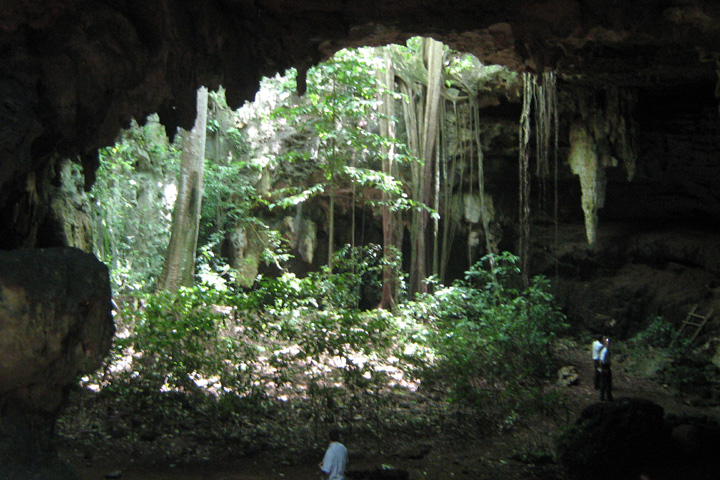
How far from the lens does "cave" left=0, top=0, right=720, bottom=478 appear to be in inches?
175

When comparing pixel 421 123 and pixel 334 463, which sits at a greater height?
pixel 421 123

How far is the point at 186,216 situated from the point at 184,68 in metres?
3.95

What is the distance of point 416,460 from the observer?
680cm

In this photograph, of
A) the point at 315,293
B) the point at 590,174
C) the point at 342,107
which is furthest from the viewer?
the point at 590,174

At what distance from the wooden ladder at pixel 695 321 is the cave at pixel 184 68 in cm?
50

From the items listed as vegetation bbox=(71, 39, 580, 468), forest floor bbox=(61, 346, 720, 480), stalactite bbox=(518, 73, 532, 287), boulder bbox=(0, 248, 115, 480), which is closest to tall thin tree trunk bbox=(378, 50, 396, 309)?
vegetation bbox=(71, 39, 580, 468)

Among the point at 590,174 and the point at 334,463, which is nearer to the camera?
the point at 334,463

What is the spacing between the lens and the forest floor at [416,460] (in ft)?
18.8

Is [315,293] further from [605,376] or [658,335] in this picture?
[658,335]

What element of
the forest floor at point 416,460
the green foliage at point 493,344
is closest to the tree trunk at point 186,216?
the forest floor at point 416,460

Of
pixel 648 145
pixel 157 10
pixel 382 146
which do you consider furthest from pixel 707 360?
pixel 157 10

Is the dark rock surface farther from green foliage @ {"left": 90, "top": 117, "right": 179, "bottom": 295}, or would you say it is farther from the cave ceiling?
green foliage @ {"left": 90, "top": 117, "right": 179, "bottom": 295}

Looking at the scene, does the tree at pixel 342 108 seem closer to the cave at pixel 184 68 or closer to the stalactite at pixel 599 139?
the cave at pixel 184 68

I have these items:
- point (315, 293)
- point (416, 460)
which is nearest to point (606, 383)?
point (416, 460)
